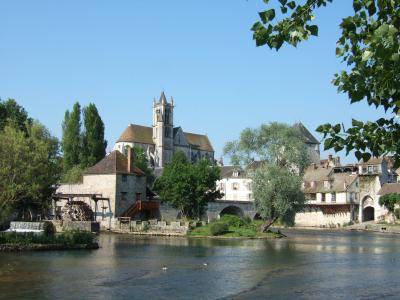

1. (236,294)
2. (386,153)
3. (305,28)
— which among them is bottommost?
(236,294)

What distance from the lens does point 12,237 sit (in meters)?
35.9

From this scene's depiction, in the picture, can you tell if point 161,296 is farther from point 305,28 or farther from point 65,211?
point 65,211

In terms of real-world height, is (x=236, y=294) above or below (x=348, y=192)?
below

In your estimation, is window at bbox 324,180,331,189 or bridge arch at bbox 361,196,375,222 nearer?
bridge arch at bbox 361,196,375,222

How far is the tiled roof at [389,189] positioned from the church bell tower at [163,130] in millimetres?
61960

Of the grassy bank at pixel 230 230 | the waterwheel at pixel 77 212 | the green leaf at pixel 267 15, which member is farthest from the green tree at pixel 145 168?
the green leaf at pixel 267 15

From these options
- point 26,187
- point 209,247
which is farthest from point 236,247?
point 26,187

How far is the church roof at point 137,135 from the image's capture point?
13762 centimetres

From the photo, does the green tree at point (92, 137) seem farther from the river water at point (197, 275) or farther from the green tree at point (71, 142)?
the river water at point (197, 275)

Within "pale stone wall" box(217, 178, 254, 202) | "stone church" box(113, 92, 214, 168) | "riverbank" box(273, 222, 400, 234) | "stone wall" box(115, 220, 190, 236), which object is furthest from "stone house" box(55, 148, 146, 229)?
"stone church" box(113, 92, 214, 168)

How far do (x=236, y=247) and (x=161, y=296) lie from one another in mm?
24014

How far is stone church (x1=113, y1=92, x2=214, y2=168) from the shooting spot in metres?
138

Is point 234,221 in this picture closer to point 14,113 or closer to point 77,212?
point 77,212

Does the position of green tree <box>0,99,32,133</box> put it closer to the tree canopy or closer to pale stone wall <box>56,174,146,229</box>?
pale stone wall <box>56,174,146,229</box>
